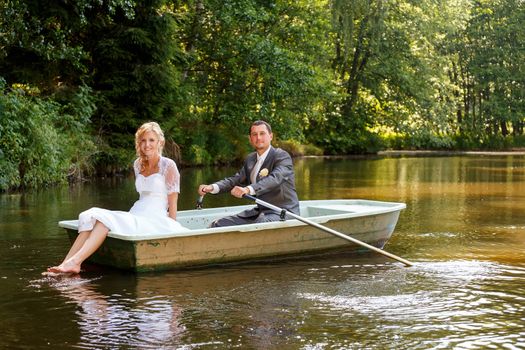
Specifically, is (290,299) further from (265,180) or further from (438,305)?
(265,180)

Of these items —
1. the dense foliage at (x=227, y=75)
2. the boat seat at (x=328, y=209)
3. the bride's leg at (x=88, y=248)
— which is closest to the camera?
the bride's leg at (x=88, y=248)

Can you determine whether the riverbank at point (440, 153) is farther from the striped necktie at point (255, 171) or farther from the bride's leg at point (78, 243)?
the bride's leg at point (78, 243)

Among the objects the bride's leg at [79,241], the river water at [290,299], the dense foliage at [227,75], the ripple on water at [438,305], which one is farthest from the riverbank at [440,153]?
the bride's leg at [79,241]

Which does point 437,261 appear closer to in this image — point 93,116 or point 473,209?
point 473,209

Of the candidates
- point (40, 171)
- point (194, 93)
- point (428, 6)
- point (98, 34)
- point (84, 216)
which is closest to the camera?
point (84, 216)

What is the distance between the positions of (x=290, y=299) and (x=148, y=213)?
6.38 feet

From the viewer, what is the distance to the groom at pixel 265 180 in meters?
8.91

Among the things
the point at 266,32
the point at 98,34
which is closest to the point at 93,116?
the point at 98,34

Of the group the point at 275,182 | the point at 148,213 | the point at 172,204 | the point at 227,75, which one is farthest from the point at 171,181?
the point at 227,75

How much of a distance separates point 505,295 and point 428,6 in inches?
1309

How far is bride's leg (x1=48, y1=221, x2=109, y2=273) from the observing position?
25.3 ft

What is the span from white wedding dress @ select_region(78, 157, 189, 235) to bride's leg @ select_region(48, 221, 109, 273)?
5cm

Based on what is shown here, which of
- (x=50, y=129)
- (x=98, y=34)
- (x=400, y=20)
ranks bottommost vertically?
(x=50, y=129)

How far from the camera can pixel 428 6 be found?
38781mm
